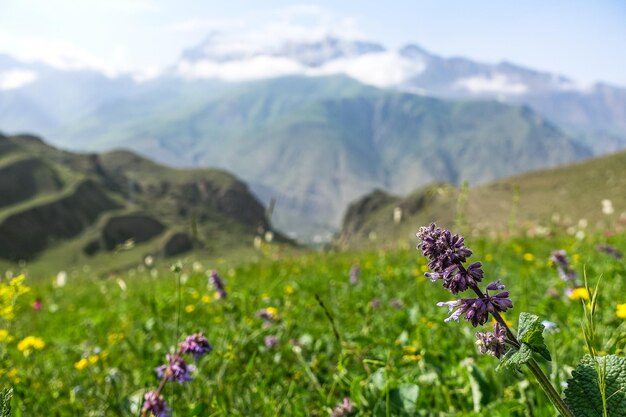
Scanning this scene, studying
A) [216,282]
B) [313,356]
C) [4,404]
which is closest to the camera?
[4,404]

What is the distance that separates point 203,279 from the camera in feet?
35.6

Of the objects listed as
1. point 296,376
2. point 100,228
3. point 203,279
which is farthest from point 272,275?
point 100,228

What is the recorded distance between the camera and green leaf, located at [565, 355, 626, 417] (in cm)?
149

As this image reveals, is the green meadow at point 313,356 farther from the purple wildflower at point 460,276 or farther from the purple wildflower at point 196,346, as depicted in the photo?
the purple wildflower at point 460,276

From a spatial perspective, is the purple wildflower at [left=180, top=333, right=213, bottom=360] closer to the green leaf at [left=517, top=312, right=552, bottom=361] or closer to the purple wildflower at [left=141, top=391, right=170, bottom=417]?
the purple wildflower at [left=141, top=391, right=170, bottom=417]

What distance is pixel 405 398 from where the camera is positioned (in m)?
2.70

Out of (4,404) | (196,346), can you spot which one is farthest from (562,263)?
(4,404)

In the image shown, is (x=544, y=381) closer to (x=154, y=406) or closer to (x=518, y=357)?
(x=518, y=357)

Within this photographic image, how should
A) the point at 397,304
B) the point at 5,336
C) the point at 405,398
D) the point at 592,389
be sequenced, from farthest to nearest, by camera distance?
the point at 397,304, the point at 5,336, the point at 405,398, the point at 592,389

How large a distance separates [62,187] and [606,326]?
208231 millimetres

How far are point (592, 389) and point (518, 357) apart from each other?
1.36 feet

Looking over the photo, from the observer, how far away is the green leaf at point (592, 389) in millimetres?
1491

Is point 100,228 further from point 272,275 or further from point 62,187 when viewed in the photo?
point 272,275

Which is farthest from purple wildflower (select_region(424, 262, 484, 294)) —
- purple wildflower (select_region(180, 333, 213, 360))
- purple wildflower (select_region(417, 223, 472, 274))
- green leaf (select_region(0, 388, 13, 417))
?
purple wildflower (select_region(180, 333, 213, 360))
